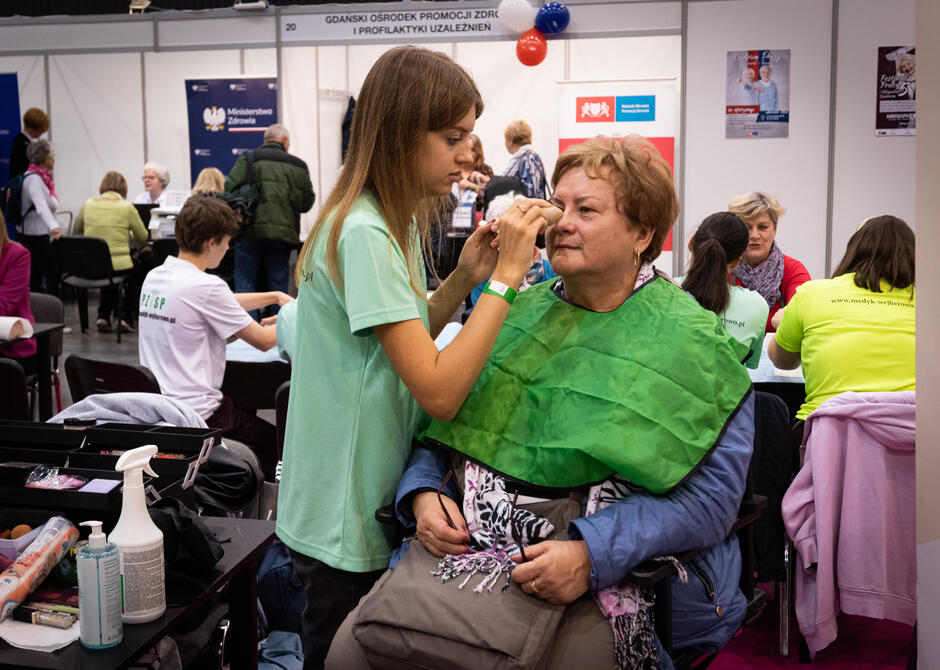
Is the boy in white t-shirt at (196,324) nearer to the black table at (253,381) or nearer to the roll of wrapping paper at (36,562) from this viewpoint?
the black table at (253,381)

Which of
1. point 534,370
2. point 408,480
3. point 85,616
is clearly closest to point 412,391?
point 408,480

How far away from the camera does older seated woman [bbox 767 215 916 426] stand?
8.64 ft

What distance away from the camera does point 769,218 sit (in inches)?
155

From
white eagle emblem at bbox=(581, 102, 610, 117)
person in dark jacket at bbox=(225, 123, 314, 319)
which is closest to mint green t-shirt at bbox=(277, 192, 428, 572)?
person in dark jacket at bbox=(225, 123, 314, 319)

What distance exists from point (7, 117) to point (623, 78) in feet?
21.4

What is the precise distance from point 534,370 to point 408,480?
0.33 meters

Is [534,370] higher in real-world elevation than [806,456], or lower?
higher

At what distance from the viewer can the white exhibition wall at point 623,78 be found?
711 cm

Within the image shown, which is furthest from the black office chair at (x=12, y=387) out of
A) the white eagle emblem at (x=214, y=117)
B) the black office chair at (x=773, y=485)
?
the white eagle emblem at (x=214, y=117)

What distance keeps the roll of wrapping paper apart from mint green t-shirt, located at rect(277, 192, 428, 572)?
0.35 meters

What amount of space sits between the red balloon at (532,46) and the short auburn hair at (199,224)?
4.76m

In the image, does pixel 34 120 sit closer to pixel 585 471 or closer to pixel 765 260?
pixel 765 260

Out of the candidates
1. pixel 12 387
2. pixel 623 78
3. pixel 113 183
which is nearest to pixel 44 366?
pixel 12 387

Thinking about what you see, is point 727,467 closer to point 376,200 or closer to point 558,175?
point 558,175
